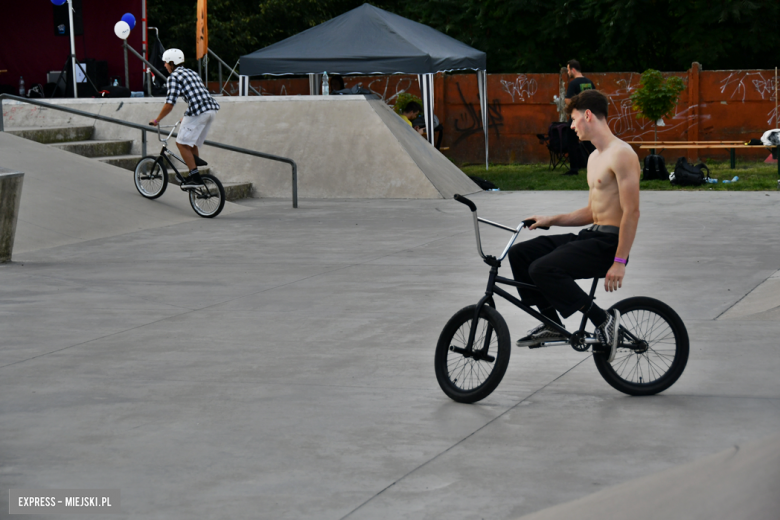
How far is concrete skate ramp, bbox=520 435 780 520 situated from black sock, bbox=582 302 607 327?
3.69 feet

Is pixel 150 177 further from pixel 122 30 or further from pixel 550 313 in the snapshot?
pixel 550 313

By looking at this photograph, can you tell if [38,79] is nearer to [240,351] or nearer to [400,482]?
[240,351]

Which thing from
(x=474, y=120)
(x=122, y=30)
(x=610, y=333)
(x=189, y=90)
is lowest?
(x=610, y=333)

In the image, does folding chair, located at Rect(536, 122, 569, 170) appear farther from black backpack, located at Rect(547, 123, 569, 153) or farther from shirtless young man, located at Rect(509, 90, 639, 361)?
shirtless young man, located at Rect(509, 90, 639, 361)

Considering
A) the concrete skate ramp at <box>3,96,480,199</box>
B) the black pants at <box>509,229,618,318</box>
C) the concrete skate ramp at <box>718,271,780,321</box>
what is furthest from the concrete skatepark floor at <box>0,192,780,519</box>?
the concrete skate ramp at <box>3,96,480,199</box>

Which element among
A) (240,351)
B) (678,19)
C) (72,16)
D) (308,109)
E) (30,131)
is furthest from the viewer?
(678,19)

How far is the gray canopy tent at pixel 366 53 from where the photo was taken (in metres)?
19.2

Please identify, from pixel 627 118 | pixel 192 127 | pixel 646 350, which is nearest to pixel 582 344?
pixel 646 350

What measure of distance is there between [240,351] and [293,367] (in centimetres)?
57

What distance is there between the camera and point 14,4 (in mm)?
23969

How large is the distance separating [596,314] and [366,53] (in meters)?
15.2

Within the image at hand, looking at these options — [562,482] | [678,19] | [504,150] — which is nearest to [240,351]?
[562,482]

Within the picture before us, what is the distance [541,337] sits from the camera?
494cm

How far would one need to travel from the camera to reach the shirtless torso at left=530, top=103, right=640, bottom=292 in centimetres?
475
